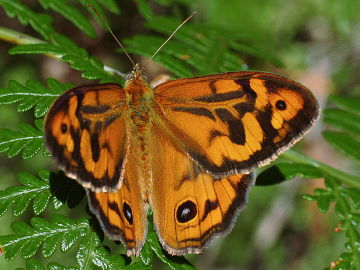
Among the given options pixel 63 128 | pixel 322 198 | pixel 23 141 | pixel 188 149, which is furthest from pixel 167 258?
pixel 322 198

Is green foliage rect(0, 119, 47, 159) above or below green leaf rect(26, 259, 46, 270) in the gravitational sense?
above

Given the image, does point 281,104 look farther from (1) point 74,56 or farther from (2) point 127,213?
(1) point 74,56

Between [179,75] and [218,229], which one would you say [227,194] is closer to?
[218,229]

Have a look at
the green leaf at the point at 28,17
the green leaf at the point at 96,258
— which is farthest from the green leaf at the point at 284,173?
the green leaf at the point at 28,17

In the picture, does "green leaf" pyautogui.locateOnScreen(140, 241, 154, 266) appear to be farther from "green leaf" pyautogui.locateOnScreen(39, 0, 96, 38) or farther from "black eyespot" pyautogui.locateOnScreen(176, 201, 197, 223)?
"green leaf" pyautogui.locateOnScreen(39, 0, 96, 38)

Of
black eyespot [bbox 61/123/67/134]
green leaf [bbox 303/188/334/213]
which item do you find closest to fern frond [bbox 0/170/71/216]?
black eyespot [bbox 61/123/67/134]

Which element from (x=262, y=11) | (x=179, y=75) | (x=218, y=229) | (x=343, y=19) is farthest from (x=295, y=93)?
(x=262, y=11)

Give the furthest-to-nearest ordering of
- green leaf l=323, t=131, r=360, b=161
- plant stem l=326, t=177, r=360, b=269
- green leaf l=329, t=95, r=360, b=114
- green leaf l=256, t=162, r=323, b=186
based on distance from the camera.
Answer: green leaf l=329, t=95, r=360, b=114, green leaf l=323, t=131, r=360, b=161, green leaf l=256, t=162, r=323, b=186, plant stem l=326, t=177, r=360, b=269
